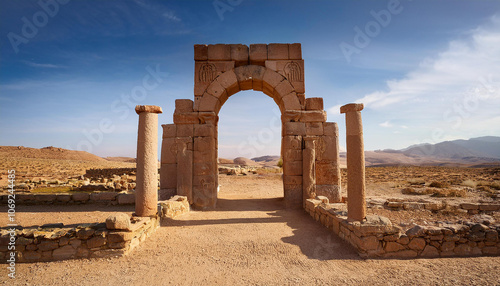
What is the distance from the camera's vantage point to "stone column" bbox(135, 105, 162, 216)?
625 cm

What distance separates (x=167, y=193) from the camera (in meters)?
9.41

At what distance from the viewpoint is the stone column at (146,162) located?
6250 millimetres

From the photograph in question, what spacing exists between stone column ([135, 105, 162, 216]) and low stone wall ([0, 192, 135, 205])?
5.34 m

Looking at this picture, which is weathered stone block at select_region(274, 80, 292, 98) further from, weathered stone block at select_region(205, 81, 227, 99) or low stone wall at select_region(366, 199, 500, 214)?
low stone wall at select_region(366, 199, 500, 214)

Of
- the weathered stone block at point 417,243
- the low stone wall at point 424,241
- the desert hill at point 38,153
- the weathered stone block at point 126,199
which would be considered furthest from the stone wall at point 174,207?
the desert hill at point 38,153

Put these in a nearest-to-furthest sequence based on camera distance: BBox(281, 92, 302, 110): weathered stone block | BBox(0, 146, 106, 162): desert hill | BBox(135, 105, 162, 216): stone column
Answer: BBox(135, 105, 162, 216): stone column
BBox(281, 92, 302, 110): weathered stone block
BBox(0, 146, 106, 162): desert hill

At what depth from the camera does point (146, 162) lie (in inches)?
247

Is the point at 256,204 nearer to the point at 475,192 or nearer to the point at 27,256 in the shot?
the point at 27,256

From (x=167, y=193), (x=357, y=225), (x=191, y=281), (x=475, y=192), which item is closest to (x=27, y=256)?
(x=191, y=281)

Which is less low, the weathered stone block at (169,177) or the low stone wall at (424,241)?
the weathered stone block at (169,177)

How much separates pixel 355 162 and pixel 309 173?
3.29m

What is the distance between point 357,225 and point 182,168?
6148mm

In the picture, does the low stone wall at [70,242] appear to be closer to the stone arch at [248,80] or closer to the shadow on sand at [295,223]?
the shadow on sand at [295,223]

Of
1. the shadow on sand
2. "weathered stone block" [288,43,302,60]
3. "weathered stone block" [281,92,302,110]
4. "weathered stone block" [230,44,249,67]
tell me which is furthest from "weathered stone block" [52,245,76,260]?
"weathered stone block" [288,43,302,60]
